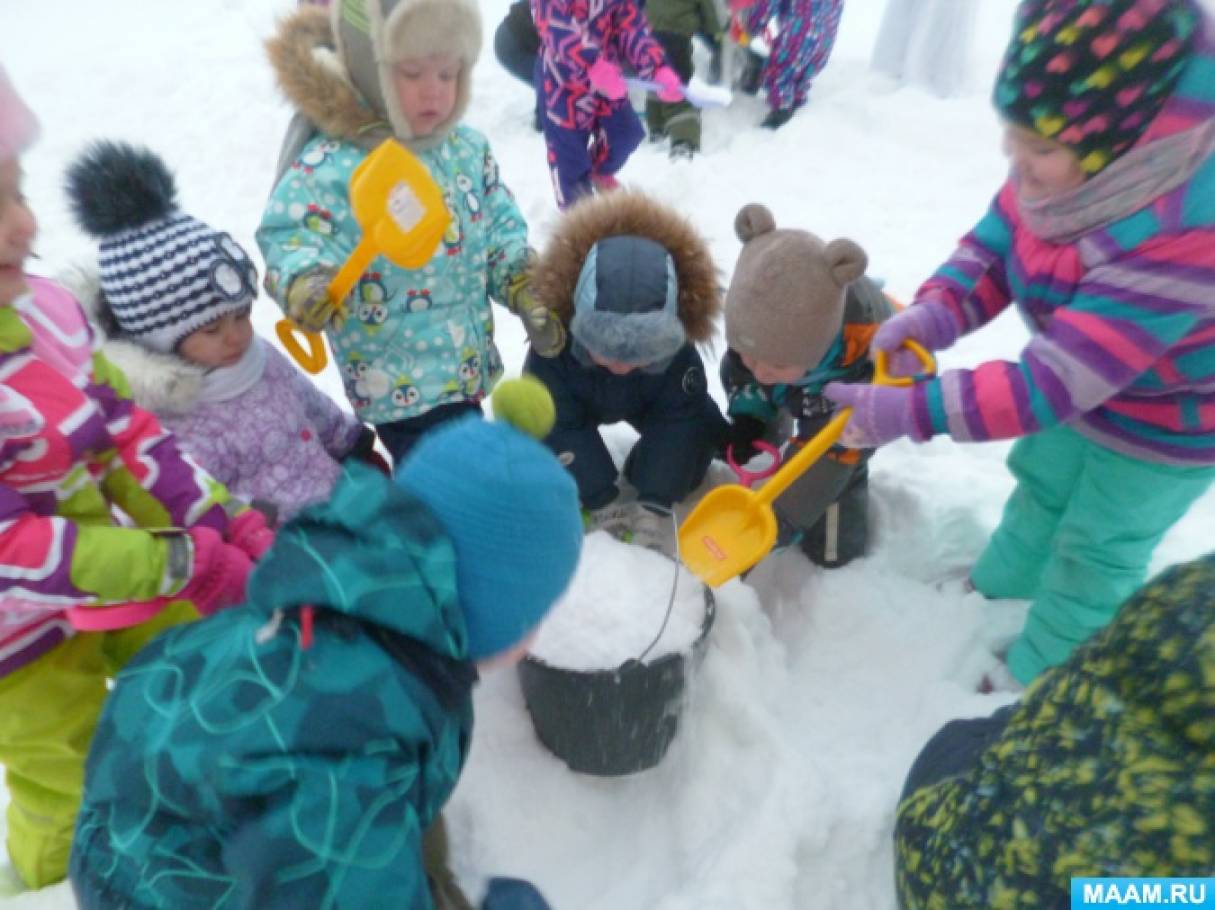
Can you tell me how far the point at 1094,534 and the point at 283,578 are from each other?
1208mm

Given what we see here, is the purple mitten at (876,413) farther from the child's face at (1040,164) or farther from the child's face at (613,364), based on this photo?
the child's face at (613,364)

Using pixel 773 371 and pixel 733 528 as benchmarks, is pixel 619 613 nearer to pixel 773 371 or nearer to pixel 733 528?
pixel 733 528

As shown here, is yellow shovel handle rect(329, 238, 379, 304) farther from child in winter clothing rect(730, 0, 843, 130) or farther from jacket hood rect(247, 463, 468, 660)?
child in winter clothing rect(730, 0, 843, 130)

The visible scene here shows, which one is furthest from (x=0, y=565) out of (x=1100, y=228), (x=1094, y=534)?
(x=1094, y=534)

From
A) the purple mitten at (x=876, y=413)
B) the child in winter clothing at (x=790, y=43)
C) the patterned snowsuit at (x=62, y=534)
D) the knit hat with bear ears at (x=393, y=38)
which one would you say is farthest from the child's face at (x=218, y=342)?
the child in winter clothing at (x=790, y=43)

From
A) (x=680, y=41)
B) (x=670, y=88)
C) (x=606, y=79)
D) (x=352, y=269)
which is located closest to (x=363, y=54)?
(x=352, y=269)

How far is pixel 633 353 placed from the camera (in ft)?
5.05

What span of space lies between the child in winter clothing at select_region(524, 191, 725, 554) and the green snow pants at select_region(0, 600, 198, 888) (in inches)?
30.2

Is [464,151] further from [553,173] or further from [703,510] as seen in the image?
[553,173]

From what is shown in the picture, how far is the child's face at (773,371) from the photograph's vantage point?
1506 mm

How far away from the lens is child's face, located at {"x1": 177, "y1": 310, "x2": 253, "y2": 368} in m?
1.35

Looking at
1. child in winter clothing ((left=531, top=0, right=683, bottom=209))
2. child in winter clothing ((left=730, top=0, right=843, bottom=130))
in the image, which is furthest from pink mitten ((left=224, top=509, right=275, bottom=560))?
child in winter clothing ((left=730, top=0, right=843, bottom=130))

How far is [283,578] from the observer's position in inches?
28.4

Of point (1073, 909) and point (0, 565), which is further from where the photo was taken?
point (0, 565)
